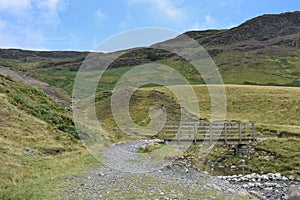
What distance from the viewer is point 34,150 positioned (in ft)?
65.9

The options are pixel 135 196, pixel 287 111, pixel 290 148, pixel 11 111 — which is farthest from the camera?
pixel 287 111

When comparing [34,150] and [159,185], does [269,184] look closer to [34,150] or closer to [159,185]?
[159,185]

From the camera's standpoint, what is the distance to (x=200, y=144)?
A: 31.5 m

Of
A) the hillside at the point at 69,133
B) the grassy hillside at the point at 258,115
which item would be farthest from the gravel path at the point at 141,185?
the grassy hillside at the point at 258,115

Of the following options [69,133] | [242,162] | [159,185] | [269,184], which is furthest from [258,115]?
[159,185]

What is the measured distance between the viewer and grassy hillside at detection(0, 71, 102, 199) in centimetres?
1336

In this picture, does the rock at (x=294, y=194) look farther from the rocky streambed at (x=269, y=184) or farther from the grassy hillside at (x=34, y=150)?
the grassy hillside at (x=34, y=150)

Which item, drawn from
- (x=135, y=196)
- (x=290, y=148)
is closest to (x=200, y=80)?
(x=290, y=148)

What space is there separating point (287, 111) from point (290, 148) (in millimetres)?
30533

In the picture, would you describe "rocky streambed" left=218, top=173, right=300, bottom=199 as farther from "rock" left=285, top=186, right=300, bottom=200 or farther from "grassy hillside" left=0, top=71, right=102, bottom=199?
"grassy hillside" left=0, top=71, right=102, bottom=199

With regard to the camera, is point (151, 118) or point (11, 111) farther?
point (151, 118)

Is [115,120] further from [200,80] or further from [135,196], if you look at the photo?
[200,80]

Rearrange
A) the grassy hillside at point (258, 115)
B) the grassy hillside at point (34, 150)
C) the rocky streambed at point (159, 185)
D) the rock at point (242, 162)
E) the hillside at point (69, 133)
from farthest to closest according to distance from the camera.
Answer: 1. the rock at point (242, 162)
2. the grassy hillside at point (258, 115)
3. the hillside at point (69, 133)
4. the grassy hillside at point (34, 150)
5. the rocky streambed at point (159, 185)

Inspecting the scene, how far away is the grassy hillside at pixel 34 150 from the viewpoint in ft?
43.8
